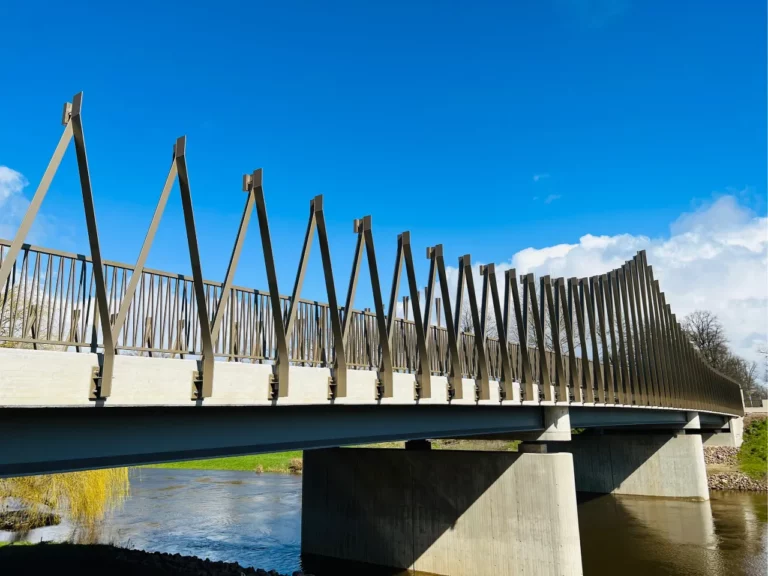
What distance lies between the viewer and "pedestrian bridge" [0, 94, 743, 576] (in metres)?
8.02

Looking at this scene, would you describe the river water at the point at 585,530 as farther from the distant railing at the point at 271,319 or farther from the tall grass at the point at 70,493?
the distant railing at the point at 271,319

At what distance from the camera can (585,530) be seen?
1111 inches

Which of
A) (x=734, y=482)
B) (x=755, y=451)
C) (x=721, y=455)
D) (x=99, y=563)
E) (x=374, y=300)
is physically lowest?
(x=734, y=482)

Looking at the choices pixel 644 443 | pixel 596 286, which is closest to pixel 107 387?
pixel 596 286

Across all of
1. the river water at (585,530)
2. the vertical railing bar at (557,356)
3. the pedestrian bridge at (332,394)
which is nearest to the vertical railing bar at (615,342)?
the pedestrian bridge at (332,394)

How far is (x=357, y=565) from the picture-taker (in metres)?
21.0

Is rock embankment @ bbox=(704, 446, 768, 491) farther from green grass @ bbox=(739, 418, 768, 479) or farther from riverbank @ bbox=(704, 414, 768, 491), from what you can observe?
green grass @ bbox=(739, 418, 768, 479)

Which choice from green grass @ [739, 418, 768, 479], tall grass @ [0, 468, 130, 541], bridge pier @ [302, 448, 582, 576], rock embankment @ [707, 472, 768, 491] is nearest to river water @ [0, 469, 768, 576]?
tall grass @ [0, 468, 130, 541]

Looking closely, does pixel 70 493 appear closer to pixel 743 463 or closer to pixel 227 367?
pixel 227 367

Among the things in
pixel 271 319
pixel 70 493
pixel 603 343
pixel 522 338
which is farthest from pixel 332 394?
A: pixel 603 343

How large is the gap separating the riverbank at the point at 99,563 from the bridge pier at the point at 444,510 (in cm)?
451

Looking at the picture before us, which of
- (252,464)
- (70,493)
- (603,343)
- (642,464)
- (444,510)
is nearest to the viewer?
Answer: (444,510)

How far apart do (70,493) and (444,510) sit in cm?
1354

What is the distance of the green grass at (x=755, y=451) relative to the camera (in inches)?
1813
